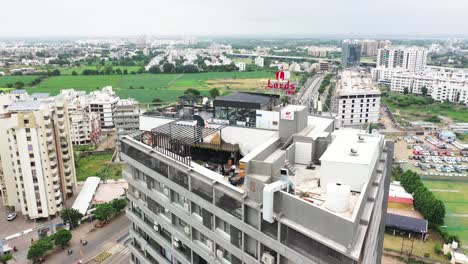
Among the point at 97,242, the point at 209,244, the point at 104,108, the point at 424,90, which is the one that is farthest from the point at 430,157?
the point at 104,108

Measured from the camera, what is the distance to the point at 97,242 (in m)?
35.4

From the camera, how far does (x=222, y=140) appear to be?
17.0 m

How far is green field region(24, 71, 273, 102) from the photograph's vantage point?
112 meters

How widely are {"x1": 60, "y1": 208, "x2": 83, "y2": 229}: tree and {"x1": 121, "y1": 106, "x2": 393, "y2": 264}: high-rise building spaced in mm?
22173

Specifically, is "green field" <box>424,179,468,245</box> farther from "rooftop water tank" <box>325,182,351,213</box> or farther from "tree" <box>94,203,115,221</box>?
"tree" <box>94,203,115,221</box>

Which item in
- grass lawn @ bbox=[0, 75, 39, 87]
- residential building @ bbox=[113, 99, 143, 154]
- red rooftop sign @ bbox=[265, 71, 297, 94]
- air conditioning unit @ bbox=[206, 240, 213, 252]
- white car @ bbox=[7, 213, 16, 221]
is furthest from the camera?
grass lawn @ bbox=[0, 75, 39, 87]

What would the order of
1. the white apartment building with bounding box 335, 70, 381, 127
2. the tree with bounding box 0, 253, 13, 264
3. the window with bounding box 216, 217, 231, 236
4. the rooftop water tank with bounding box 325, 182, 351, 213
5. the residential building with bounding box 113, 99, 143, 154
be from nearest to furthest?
the rooftop water tank with bounding box 325, 182, 351, 213
the window with bounding box 216, 217, 231, 236
the tree with bounding box 0, 253, 13, 264
the residential building with bounding box 113, 99, 143, 154
the white apartment building with bounding box 335, 70, 381, 127

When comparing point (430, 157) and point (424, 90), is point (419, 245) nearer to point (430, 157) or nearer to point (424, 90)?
point (430, 157)

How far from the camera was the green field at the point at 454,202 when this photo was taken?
37.6 m

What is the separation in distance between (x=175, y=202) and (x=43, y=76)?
14498cm

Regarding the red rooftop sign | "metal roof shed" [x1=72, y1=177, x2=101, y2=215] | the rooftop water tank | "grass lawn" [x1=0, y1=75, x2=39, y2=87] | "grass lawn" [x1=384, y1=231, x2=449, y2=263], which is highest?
the red rooftop sign

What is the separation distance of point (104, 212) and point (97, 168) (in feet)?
64.6

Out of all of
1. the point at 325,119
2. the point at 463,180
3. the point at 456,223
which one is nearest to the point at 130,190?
the point at 325,119

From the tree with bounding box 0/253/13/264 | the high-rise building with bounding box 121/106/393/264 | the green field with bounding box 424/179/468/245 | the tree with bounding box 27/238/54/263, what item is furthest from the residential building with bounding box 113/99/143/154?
the high-rise building with bounding box 121/106/393/264
